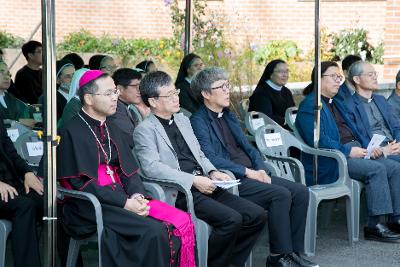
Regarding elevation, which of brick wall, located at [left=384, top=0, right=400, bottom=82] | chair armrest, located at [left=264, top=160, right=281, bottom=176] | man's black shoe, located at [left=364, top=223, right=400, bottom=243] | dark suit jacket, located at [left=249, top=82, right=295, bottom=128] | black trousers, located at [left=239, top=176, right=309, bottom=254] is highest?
brick wall, located at [left=384, top=0, right=400, bottom=82]

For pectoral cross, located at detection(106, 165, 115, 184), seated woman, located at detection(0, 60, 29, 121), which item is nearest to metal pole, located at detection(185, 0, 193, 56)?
seated woman, located at detection(0, 60, 29, 121)

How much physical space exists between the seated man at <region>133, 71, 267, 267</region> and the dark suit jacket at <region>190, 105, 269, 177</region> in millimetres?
147

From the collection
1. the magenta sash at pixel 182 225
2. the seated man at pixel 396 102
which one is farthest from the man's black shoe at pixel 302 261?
the seated man at pixel 396 102

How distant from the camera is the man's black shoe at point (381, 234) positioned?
7.27 meters

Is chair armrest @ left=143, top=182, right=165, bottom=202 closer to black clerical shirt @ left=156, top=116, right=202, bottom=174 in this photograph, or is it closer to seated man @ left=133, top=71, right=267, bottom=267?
seated man @ left=133, top=71, right=267, bottom=267

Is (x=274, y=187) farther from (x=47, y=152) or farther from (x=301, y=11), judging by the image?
(x=301, y=11)

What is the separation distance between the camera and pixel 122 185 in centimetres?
560

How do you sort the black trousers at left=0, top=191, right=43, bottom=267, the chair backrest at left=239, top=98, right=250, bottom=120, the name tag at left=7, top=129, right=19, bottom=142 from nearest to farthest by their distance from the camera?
the black trousers at left=0, top=191, right=43, bottom=267 → the name tag at left=7, top=129, right=19, bottom=142 → the chair backrest at left=239, top=98, right=250, bottom=120

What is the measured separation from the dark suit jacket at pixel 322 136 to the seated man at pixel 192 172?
1576mm

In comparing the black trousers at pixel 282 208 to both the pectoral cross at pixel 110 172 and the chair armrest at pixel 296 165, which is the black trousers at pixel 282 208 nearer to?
the chair armrest at pixel 296 165

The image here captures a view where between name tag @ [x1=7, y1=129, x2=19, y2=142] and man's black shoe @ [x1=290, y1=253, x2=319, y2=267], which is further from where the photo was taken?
name tag @ [x1=7, y1=129, x2=19, y2=142]

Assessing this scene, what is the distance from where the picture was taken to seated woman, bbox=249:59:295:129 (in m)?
9.17

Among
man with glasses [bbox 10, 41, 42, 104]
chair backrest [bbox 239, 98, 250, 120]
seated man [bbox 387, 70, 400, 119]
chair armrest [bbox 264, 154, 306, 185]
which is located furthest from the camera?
man with glasses [bbox 10, 41, 42, 104]

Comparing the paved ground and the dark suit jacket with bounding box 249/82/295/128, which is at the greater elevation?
the dark suit jacket with bounding box 249/82/295/128
